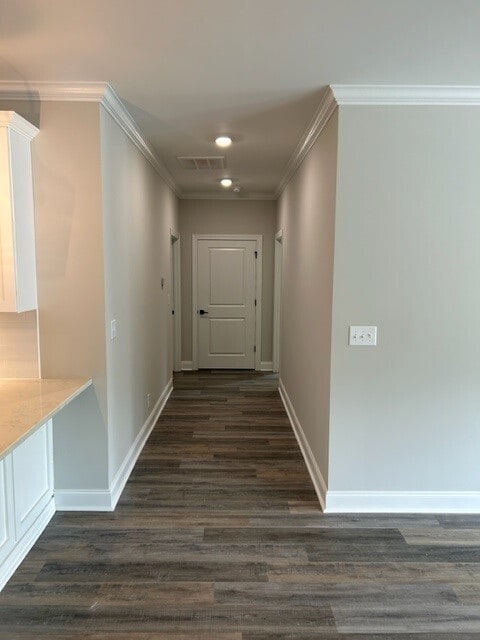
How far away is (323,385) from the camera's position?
277 centimetres

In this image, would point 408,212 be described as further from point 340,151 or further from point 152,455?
point 152,455

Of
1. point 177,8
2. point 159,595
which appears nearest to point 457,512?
point 159,595

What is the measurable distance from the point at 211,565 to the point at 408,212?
2.22 m

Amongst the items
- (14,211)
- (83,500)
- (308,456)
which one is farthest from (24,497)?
(308,456)

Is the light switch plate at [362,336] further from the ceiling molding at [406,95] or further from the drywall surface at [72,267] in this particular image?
the drywall surface at [72,267]

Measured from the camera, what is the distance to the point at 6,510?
6.77 feet

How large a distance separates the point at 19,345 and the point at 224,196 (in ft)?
13.0

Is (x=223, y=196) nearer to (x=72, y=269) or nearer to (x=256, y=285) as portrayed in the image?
(x=256, y=285)

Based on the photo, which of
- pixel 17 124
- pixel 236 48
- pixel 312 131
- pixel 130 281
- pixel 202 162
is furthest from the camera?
pixel 202 162

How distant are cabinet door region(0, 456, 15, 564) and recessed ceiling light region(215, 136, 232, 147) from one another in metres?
2.60

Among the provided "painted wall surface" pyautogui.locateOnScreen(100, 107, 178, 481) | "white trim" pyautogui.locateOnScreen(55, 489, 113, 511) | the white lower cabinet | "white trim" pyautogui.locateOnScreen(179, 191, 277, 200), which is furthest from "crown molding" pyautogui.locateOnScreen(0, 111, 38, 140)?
"white trim" pyautogui.locateOnScreen(179, 191, 277, 200)

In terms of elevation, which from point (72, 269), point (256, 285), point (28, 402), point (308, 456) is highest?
point (72, 269)

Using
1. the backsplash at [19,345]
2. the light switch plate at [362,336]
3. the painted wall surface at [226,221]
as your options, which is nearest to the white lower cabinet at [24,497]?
the backsplash at [19,345]

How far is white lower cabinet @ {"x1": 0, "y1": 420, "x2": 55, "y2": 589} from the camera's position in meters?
2.05
